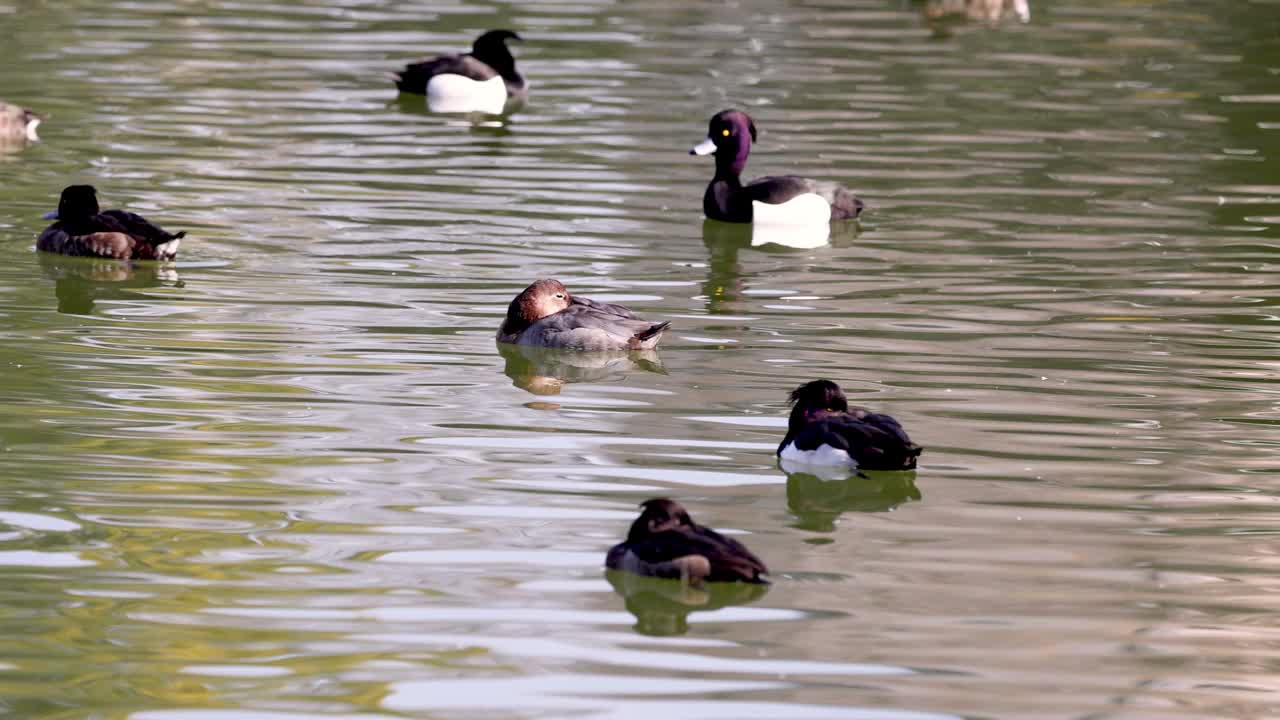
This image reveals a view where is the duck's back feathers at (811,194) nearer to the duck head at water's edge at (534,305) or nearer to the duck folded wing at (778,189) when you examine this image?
the duck folded wing at (778,189)

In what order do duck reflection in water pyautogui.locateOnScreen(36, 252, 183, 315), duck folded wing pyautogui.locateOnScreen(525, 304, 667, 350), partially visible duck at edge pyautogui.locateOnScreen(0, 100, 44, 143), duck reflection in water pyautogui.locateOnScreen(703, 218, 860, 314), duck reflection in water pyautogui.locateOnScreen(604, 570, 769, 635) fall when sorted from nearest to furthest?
duck reflection in water pyautogui.locateOnScreen(604, 570, 769, 635) → duck folded wing pyautogui.locateOnScreen(525, 304, 667, 350) → duck reflection in water pyautogui.locateOnScreen(36, 252, 183, 315) → duck reflection in water pyautogui.locateOnScreen(703, 218, 860, 314) → partially visible duck at edge pyautogui.locateOnScreen(0, 100, 44, 143)

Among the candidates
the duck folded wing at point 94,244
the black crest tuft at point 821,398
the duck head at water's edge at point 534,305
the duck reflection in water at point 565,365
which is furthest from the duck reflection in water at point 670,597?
the duck folded wing at point 94,244

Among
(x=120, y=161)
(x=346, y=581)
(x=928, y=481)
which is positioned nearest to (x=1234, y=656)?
(x=928, y=481)

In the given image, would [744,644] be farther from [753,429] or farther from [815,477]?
[753,429]

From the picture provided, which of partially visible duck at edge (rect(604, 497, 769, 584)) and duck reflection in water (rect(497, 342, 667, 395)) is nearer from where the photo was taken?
partially visible duck at edge (rect(604, 497, 769, 584))

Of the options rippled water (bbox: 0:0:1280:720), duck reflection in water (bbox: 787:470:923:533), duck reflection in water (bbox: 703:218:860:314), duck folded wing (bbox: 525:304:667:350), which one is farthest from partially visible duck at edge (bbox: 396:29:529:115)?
duck reflection in water (bbox: 787:470:923:533)

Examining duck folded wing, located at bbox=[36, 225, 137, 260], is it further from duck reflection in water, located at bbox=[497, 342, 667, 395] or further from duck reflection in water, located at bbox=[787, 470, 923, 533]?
duck reflection in water, located at bbox=[787, 470, 923, 533]

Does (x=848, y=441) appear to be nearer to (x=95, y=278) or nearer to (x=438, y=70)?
(x=95, y=278)

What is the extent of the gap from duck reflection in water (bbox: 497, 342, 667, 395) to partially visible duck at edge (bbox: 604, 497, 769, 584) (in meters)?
4.03

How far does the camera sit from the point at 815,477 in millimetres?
11055

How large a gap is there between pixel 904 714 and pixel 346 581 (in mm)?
2666

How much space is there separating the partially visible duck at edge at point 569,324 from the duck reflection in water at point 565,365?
59 millimetres

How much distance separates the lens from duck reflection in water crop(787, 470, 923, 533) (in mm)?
10500

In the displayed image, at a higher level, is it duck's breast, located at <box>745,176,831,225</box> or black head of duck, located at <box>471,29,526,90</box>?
black head of duck, located at <box>471,29,526,90</box>
